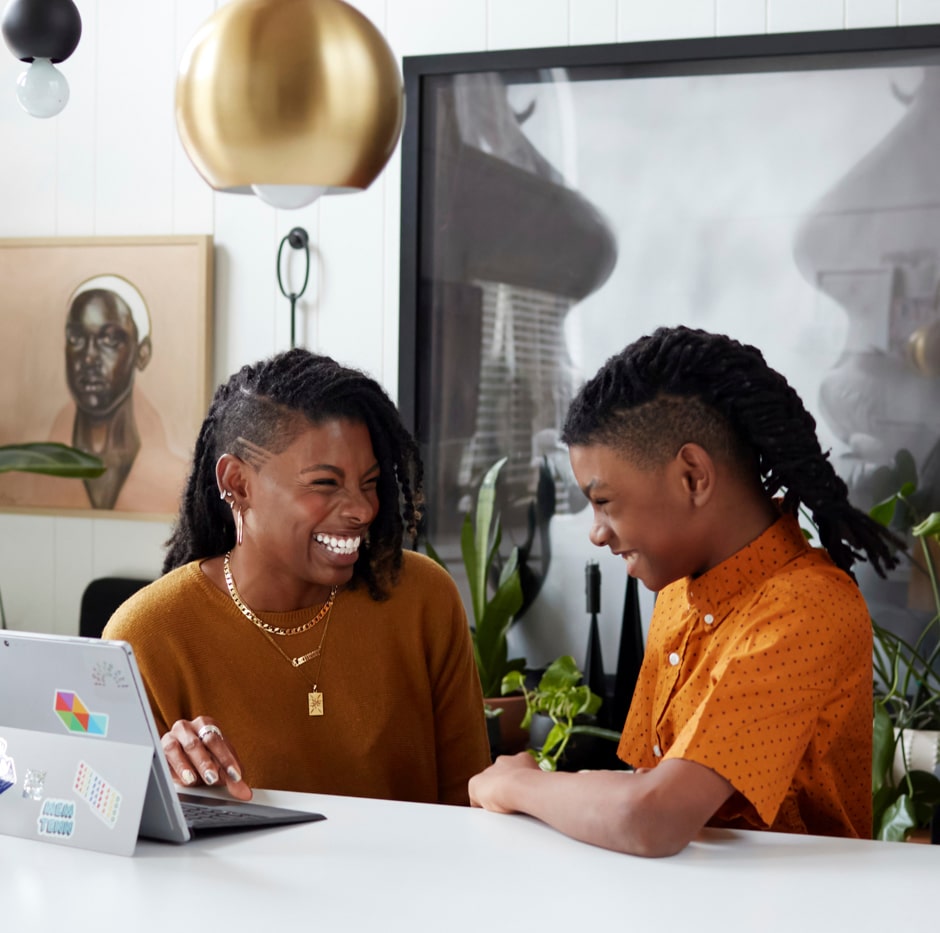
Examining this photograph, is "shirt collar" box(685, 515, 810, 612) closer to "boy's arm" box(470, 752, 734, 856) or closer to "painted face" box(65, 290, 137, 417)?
"boy's arm" box(470, 752, 734, 856)

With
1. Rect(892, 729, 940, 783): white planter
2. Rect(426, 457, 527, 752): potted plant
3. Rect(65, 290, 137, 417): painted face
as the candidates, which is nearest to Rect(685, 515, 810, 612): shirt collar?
Rect(892, 729, 940, 783): white planter

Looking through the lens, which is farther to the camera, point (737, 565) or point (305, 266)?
point (305, 266)

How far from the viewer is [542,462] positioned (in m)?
2.95

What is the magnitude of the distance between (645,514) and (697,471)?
8 cm

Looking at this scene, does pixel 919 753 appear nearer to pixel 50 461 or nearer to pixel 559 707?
pixel 559 707

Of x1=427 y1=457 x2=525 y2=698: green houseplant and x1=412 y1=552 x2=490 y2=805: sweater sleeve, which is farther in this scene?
x1=427 y1=457 x2=525 y2=698: green houseplant

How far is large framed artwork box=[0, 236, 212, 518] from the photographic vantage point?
3.19 metres

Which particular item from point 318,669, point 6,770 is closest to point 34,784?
point 6,770

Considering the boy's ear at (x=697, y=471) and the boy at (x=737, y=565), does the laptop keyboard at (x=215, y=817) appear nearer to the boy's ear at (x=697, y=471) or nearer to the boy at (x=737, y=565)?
the boy at (x=737, y=565)

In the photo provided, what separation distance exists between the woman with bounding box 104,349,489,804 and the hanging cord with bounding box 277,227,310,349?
1.14 m

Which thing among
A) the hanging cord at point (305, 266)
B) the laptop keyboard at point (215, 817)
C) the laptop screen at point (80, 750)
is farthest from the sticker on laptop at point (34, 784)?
the hanging cord at point (305, 266)

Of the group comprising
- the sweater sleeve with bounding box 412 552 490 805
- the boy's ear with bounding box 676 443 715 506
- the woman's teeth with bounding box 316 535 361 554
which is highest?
the boy's ear with bounding box 676 443 715 506

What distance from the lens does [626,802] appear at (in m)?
1.23

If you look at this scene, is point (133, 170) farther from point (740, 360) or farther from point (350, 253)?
point (740, 360)
